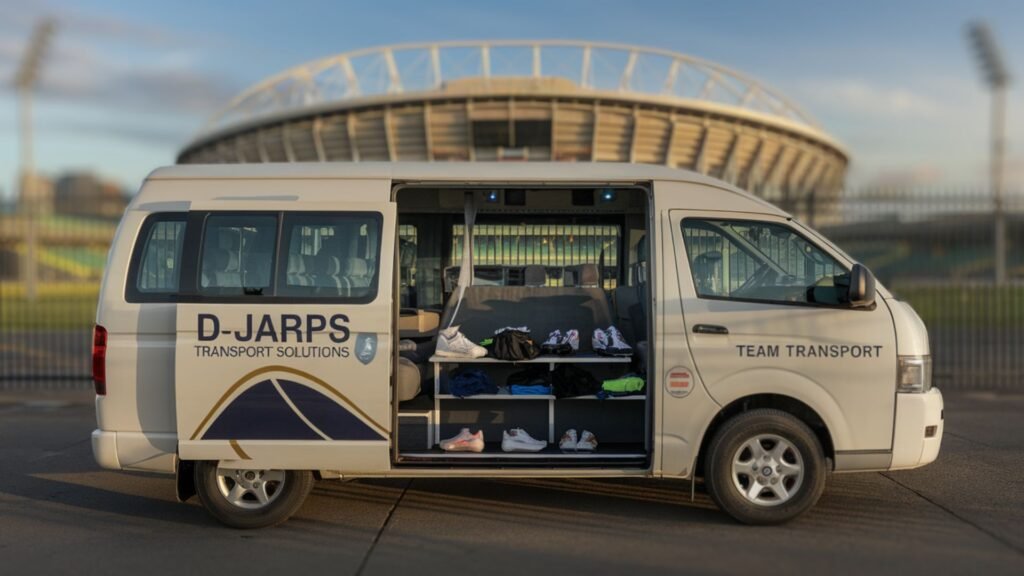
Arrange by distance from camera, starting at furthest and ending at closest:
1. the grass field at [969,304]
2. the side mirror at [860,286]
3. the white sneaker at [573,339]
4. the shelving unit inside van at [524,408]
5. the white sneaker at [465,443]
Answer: the grass field at [969,304] → the white sneaker at [573,339] → the white sneaker at [465,443] → the shelving unit inside van at [524,408] → the side mirror at [860,286]

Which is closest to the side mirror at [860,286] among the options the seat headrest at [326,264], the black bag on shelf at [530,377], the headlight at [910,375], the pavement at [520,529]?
the headlight at [910,375]

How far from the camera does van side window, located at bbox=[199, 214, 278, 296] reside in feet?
19.0

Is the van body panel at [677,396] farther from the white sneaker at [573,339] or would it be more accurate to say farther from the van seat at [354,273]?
the van seat at [354,273]

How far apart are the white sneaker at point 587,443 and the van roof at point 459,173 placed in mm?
1896

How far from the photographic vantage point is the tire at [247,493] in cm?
586

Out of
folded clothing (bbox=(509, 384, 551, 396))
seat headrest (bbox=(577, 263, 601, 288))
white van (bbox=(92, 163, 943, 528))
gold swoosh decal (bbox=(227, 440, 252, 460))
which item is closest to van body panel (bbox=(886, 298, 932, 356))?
white van (bbox=(92, 163, 943, 528))

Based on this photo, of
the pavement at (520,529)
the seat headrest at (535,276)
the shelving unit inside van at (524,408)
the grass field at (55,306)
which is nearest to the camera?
the pavement at (520,529)

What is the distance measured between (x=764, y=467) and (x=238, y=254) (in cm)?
391

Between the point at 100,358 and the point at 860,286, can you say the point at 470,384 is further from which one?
the point at 860,286

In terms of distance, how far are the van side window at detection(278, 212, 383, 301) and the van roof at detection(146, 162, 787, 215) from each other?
0.33 meters

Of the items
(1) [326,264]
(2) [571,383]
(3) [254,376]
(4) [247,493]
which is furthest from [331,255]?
(2) [571,383]

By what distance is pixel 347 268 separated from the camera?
583 cm

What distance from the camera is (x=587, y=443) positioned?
6242mm

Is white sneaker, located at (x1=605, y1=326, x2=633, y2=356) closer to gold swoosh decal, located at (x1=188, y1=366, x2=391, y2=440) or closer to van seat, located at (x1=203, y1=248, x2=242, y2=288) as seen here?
gold swoosh decal, located at (x1=188, y1=366, x2=391, y2=440)
